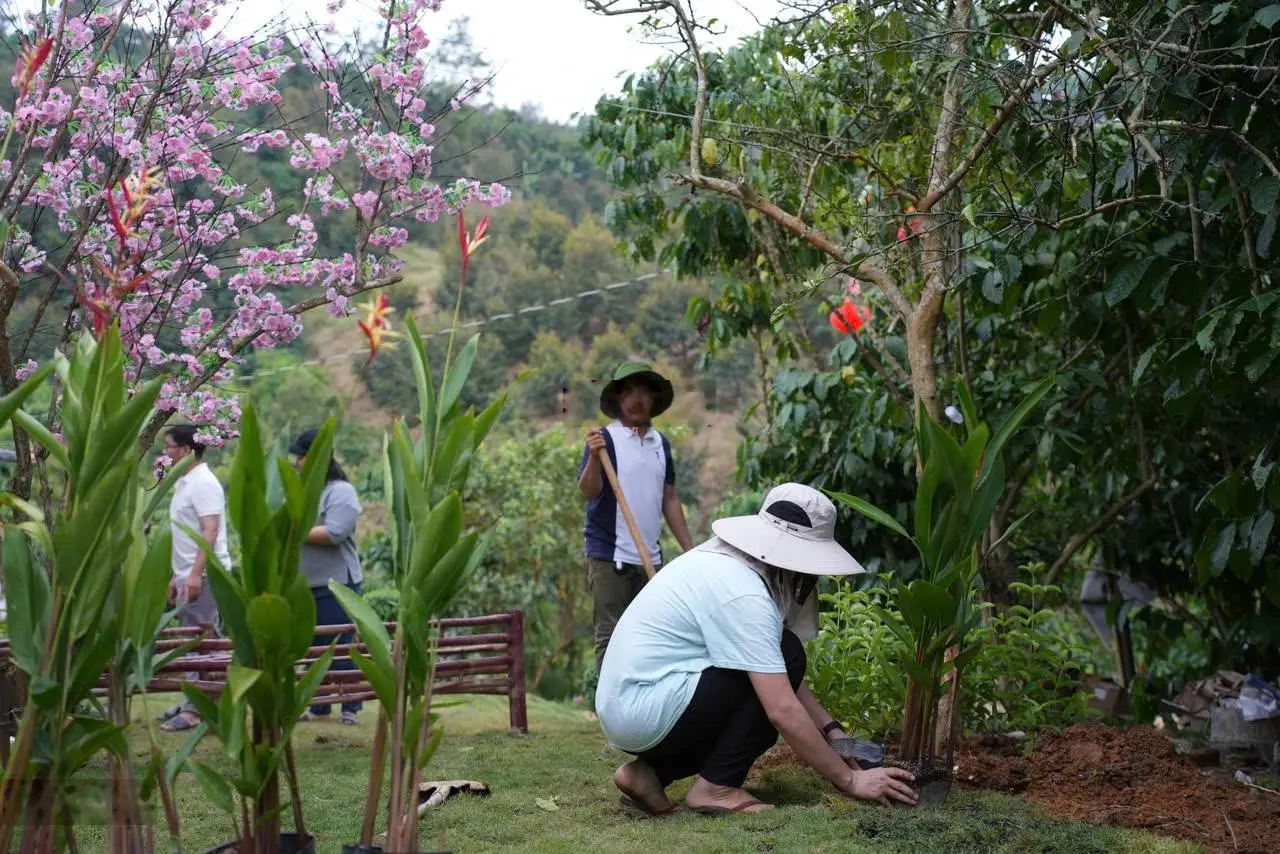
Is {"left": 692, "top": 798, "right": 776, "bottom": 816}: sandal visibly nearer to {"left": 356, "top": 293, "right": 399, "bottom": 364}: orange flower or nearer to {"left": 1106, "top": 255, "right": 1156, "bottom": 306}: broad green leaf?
{"left": 356, "top": 293, "right": 399, "bottom": 364}: orange flower

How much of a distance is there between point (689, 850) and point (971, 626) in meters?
0.99

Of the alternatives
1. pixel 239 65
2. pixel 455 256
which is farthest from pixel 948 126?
pixel 455 256

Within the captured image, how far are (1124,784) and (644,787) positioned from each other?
1417 millimetres

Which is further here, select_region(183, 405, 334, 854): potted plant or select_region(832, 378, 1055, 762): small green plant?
select_region(832, 378, 1055, 762): small green plant

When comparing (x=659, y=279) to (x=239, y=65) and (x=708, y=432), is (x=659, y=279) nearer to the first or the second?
(x=708, y=432)

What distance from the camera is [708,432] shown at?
2730cm

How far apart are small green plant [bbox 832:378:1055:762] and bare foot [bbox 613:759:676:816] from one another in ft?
2.19

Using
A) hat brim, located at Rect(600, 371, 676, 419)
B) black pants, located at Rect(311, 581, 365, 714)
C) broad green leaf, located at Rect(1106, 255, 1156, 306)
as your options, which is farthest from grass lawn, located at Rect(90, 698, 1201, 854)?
broad green leaf, located at Rect(1106, 255, 1156, 306)

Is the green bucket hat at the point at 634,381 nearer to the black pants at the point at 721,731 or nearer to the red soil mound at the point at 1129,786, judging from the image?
the black pants at the point at 721,731

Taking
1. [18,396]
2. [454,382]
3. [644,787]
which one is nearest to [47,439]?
[18,396]

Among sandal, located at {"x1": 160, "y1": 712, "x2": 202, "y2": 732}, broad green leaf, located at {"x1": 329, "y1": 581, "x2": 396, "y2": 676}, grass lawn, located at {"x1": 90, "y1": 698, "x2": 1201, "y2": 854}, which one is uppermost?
broad green leaf, located at {"x1": 329, "y1": 581, "x2": 396, "y2": 676}

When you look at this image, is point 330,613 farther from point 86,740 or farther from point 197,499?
point 86,740

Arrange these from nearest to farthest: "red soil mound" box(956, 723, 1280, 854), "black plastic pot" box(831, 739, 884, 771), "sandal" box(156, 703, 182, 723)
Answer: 1. "red soil mound" box(956, 723, 1280, 854)
2. "black plastic pot" box(831, 739, 884, 771)
3. "sandal" box(156, 703, 182, 723)

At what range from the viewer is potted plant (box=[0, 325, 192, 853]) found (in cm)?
232
